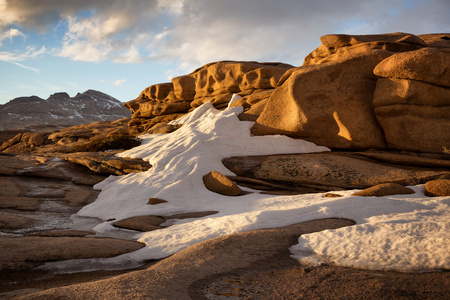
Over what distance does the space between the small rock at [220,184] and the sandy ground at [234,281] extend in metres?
5.49

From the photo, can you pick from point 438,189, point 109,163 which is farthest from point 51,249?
point 109,163

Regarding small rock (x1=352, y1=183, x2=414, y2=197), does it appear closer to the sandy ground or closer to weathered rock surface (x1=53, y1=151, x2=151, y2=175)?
the sandy ground

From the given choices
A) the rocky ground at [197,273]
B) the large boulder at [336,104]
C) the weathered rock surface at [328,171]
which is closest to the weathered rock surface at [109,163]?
the weathered rock surface at [328,171]

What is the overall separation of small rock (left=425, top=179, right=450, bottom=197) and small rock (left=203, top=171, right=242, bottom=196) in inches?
230

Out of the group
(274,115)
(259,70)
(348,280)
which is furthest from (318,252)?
(259,70)

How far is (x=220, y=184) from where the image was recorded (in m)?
11.2

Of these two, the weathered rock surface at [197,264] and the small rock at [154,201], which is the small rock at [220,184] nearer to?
the small rock at [154,201]

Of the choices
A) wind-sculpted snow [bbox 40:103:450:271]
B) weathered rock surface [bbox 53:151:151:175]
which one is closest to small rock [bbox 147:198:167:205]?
wind-sculpted snow [bbox 40:103:450:271]

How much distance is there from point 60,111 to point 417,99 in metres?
113

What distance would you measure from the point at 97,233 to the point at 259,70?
20193mm

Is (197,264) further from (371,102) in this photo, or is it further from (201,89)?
(201,89)

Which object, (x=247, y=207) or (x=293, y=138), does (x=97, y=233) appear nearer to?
(x=247, y=207)

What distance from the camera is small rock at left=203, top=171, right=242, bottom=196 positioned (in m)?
10.8

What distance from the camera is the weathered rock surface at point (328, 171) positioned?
427 inches
